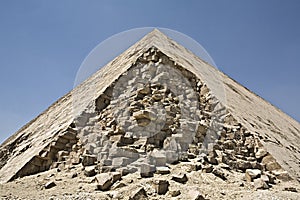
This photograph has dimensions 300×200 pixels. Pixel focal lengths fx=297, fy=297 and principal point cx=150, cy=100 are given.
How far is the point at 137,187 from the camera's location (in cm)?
468

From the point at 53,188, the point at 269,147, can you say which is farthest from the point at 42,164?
the point at 269,147

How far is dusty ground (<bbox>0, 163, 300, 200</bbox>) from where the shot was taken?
4.65 meters

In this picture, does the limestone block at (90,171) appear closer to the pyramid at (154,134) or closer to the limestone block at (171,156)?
the pyramid at (154,134)

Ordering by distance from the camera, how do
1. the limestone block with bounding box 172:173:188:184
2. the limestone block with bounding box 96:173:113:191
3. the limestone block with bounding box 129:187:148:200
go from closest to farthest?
the limestone block with bounding box 129:187:148:200, the limestone block with bounding box 96:173:113:191, the limestone block with bounding box 172:173:188:184

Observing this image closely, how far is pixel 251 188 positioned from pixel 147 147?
2.11 m

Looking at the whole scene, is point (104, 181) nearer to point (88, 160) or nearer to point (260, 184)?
point (88, 160)

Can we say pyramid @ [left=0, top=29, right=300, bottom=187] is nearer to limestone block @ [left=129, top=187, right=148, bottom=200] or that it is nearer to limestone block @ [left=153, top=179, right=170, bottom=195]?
limestone block @ [left=153, top=179, right=170, bottom=195]

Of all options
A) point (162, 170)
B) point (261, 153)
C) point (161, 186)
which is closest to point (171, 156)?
point (162, 170)

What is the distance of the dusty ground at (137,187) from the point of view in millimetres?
4652

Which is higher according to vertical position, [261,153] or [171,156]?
[171,156]

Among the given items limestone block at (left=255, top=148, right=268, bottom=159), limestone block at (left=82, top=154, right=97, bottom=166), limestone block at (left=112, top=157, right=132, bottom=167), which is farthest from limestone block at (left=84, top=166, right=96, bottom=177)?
limestone block at (left=255, top=148, right=268, bottom=159)

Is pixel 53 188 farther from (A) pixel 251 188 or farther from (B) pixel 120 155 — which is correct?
(A) pixel 251 188

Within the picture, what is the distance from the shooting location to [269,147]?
6.96m

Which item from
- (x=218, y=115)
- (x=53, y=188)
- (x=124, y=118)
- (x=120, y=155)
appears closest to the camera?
(x=53, y=188)
